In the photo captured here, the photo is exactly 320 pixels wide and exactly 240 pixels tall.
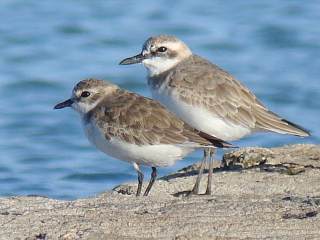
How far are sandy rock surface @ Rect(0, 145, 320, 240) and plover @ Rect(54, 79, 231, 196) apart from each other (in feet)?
1.17

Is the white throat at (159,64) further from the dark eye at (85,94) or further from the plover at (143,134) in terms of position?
the plover at (143,134)

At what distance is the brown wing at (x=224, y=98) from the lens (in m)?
9.46

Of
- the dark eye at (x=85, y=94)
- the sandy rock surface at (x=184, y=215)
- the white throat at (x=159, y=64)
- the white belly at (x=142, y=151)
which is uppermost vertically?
the white throat at (x=159, y=64)

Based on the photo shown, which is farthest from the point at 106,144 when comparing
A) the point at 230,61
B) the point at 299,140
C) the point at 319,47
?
the point at 319,47

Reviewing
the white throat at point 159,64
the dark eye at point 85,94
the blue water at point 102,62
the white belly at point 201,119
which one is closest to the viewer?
the white belly at point 201,119

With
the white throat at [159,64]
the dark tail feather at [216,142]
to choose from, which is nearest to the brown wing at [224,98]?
the white throat at [159,64]

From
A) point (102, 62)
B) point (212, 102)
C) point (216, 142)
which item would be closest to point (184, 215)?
point (216, 142)

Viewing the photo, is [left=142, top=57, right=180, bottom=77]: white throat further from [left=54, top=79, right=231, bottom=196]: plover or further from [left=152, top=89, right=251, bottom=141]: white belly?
[left=54, top=79, right=231, bottom=196]: plover

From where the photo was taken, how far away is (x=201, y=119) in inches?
371

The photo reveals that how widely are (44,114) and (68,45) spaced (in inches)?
145

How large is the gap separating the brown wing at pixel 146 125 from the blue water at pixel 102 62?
3670 mm

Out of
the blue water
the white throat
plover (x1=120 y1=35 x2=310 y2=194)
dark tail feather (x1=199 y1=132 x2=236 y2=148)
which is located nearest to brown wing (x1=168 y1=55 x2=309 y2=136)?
plover (x1=120 y1=35 x2=310 y2=194)

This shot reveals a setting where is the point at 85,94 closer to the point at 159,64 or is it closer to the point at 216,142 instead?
the point at 159,64

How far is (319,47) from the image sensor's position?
64.5 ft
